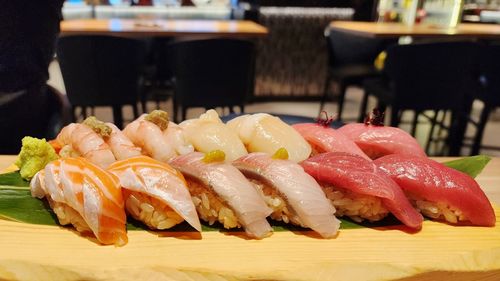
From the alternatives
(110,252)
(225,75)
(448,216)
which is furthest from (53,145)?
(225,75)

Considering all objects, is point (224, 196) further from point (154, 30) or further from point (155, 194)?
point (154, 30)

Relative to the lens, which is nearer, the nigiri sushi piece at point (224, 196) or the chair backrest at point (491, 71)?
the nigiri sushi piece at point (224, 196)

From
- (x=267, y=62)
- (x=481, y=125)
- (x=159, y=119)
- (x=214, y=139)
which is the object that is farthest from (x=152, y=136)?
(x=267, y=62)

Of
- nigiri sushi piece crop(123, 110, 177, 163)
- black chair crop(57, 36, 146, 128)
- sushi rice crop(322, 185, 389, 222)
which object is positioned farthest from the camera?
black chair crop(57, 36, 146, 128)

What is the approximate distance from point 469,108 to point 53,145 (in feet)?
14.1

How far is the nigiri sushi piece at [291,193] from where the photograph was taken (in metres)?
1.23

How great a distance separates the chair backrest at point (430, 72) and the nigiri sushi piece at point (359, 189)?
2.57 m

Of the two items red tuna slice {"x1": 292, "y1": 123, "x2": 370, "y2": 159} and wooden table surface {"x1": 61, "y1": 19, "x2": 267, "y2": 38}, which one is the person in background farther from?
wooden table surface {"x1": 61, "y1": 19, "x2": 267, "y2": 38}

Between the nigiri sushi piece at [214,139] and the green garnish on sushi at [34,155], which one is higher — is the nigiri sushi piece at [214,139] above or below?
above

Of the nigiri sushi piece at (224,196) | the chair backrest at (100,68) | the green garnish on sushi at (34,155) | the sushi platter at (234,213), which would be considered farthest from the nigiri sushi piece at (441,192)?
the chair backrest at (100,68)

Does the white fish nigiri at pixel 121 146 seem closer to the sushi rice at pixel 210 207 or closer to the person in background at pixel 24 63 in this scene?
the sushi rice at pixel 210 207

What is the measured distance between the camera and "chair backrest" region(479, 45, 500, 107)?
12.3ft

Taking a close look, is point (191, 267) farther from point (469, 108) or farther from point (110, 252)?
point (469, 108)

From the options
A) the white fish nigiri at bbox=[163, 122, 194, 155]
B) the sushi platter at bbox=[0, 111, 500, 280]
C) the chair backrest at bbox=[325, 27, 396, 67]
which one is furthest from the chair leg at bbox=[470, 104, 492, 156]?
the white fish nigiri at bbox=[163, 122, 194, 155]
